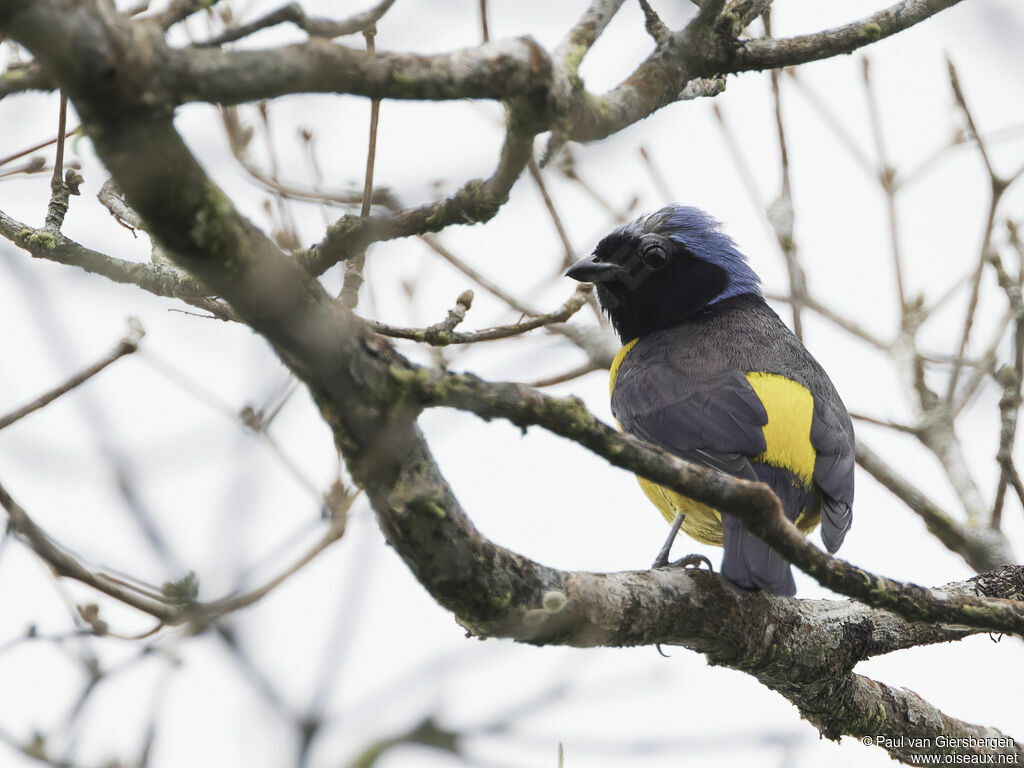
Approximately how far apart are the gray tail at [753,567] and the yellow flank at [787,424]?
96cm

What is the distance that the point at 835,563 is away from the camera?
271 cm

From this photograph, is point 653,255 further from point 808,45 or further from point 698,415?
point 808,45

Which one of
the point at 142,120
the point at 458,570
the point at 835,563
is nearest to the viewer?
the point at 142,120

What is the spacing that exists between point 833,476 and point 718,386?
2.15 feet

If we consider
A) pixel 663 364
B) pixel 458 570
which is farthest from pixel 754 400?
pixel 458 570

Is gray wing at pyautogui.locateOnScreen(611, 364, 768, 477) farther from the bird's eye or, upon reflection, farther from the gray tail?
the bird's eye

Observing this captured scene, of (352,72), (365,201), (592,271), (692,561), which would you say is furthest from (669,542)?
(352,72)

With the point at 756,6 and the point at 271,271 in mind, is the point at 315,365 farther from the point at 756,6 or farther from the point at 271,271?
the point at 756,6

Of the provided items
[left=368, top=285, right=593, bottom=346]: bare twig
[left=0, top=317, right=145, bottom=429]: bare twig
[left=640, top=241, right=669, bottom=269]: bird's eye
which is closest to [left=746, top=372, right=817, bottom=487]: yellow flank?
[left=640, top=241, right=669, bottom=269]: bird's eye

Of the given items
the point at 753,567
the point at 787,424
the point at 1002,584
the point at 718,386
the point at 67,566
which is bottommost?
the point at 67,566

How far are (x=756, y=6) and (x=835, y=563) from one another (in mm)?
1669

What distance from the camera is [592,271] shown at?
5945 mm

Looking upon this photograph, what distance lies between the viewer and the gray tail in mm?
3621

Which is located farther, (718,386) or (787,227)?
(787,227)
